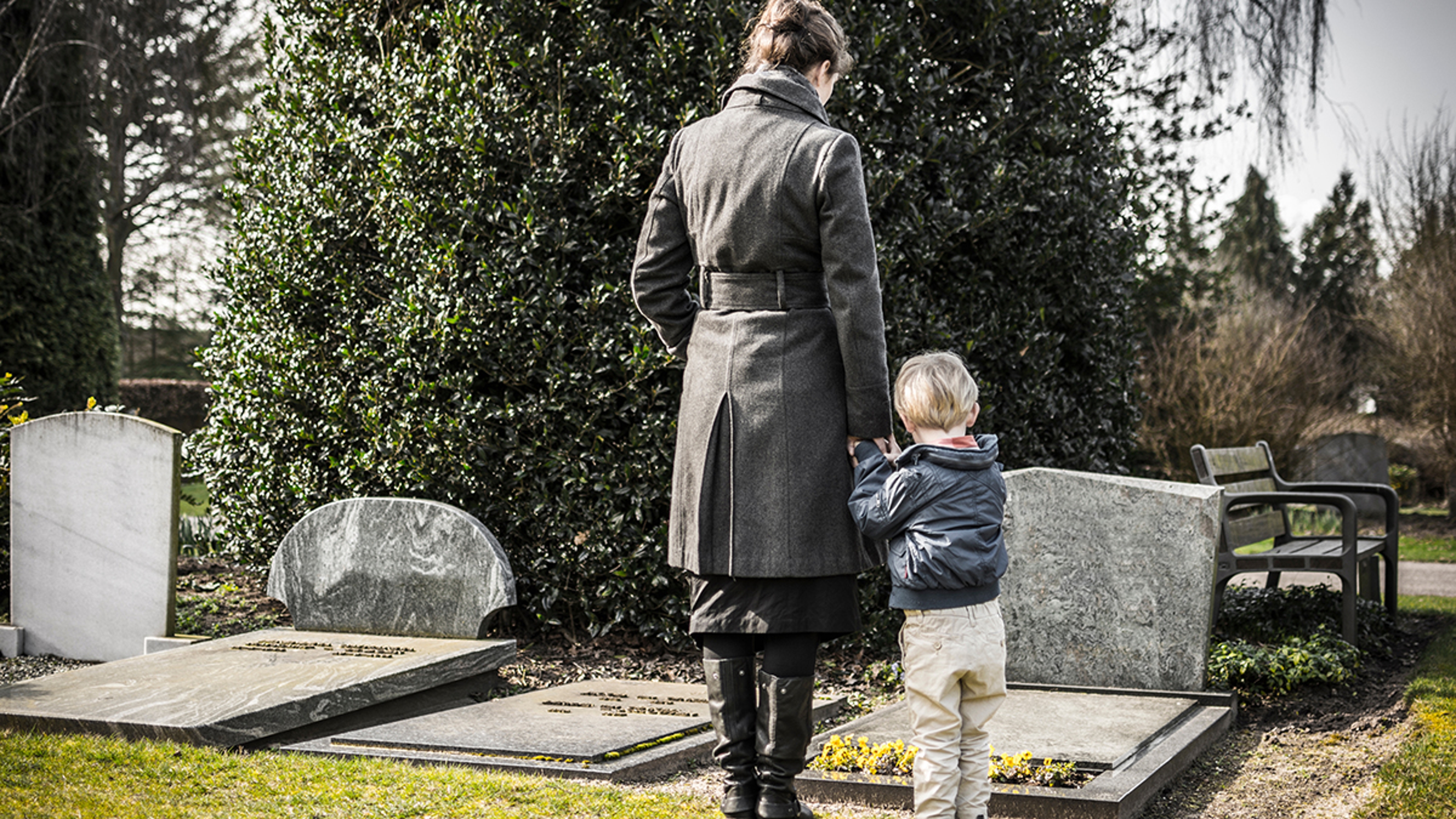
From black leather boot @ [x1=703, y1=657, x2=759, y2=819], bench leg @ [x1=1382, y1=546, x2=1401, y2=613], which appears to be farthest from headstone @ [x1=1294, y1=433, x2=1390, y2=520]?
black leather boot @ [x1=703, y1=657, x2=759, y2=819]

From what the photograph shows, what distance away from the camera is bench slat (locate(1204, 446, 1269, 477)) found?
685cm

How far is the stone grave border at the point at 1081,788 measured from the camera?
3.52 meters

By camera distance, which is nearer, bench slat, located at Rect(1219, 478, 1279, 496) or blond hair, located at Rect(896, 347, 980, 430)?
blond hair, located at Rect(896, 347, 980, 430)

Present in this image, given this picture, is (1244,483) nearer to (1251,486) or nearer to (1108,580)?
(1251,486)

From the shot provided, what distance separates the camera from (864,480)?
3.16 meters

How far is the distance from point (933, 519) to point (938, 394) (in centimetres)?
34

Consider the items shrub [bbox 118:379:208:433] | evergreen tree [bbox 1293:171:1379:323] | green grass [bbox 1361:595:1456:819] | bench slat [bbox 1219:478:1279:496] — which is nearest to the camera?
green grass [bbox 1361:595:1456:819]

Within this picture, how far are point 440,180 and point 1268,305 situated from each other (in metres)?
21.7

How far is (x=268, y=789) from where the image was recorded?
3.70 meters

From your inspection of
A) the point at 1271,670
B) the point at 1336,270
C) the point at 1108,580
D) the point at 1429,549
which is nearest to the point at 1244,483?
the point at 1271,670

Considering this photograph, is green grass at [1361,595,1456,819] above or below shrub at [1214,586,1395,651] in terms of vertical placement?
below

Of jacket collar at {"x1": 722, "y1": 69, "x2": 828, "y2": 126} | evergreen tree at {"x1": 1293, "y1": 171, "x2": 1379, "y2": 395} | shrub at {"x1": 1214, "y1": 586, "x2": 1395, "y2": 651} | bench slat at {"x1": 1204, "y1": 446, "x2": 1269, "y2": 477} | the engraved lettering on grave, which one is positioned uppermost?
evergreen tree at {"x1": 1293, "y1": 171, "x2": 1379, "y2": 395}

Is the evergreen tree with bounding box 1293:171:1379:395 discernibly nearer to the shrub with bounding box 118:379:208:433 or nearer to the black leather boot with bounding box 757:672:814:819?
the shrub with bounding box 118:379:208:433

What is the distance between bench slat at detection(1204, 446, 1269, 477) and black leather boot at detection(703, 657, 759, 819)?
4.35 meters
